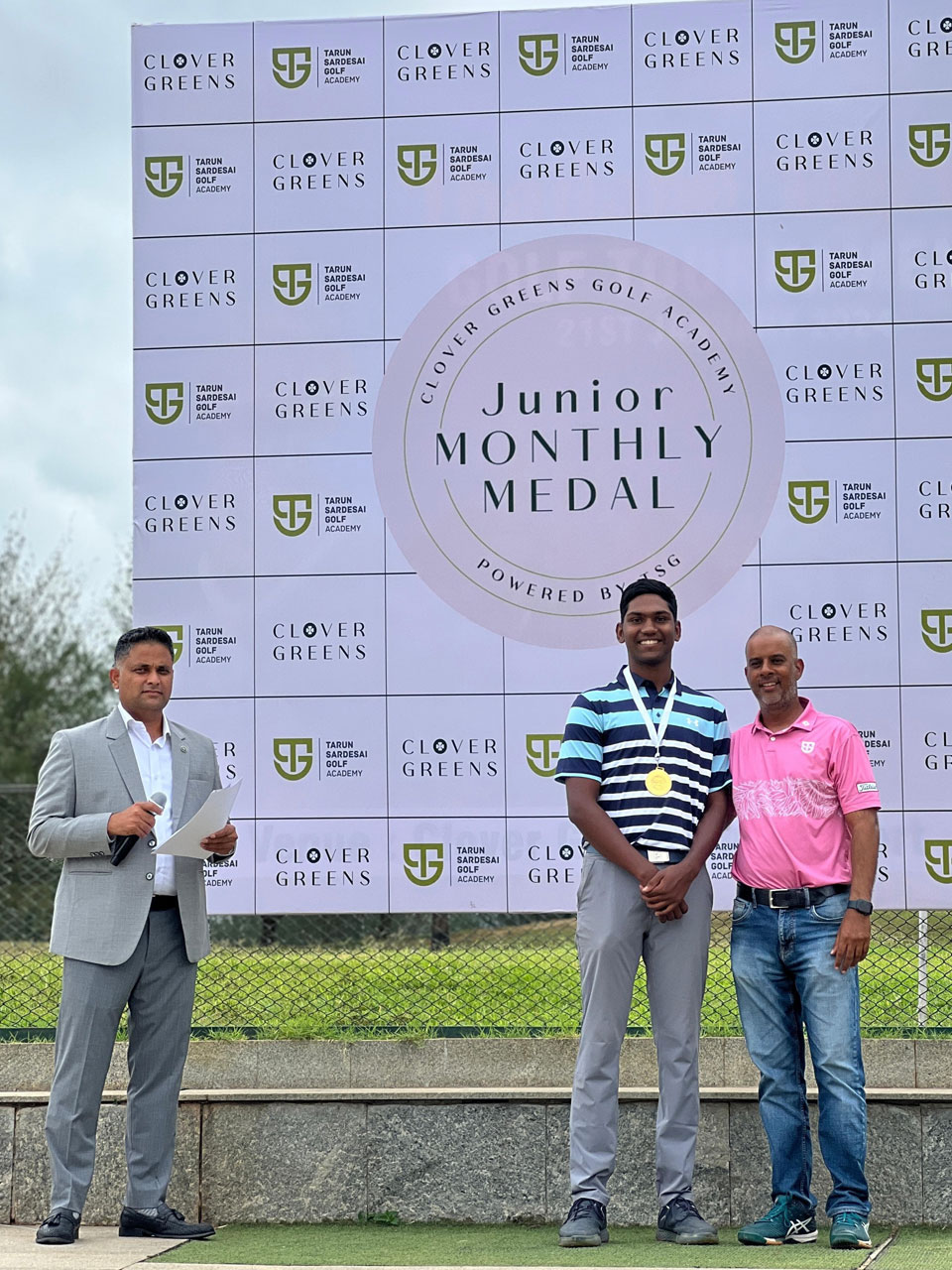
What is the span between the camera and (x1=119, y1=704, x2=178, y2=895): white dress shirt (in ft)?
15.8

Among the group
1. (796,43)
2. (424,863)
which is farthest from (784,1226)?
(796,43)

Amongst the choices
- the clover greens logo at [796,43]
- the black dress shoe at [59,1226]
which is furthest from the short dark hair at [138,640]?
the clover greens logo at [796,43]

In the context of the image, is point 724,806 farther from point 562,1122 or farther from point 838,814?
point 562,1122

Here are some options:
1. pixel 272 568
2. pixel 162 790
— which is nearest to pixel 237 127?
pixel 272 568

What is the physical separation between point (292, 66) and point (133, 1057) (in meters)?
3.80

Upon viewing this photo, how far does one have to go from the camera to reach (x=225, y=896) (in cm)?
572

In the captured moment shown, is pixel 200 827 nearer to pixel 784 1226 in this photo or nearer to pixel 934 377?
pixel 784 1226

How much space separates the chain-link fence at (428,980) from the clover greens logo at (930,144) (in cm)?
282

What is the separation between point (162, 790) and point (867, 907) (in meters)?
2.24

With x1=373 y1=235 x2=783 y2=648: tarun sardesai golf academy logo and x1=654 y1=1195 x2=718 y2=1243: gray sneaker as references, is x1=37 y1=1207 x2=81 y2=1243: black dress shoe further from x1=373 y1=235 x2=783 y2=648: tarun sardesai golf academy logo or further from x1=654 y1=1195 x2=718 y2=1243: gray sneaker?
x1=373 y1=235 x2=783 y2=648: tarun sardesai golf academy logo

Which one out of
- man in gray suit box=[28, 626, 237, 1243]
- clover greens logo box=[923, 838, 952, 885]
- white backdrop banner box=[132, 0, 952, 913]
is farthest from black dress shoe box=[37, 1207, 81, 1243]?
clover greens logo box=[923, 838, 952, 885]

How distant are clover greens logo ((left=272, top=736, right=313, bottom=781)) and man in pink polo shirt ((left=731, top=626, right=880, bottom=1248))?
1.79m

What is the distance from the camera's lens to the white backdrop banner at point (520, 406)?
5.63m

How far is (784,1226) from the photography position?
14.8 feet
